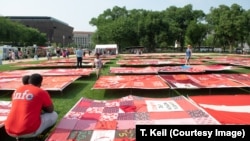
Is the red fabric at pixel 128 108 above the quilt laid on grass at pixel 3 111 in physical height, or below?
above

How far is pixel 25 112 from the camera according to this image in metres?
5.59

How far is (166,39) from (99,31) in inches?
731

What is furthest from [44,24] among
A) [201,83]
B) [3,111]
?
[3,111]

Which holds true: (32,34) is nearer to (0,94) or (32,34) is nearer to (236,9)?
(236,9)

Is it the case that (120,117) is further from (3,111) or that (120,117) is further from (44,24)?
(44,24)

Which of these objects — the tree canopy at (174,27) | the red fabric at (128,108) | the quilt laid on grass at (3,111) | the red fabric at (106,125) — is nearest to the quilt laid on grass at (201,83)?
the red fabric at (128,108)

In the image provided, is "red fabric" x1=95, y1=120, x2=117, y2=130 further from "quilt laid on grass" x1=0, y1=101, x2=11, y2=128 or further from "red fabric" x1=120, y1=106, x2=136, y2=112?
"quilt laid on grass" x1=0, y1=101, x2=11, y2=128

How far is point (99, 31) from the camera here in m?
86.1

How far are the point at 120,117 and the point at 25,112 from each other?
2455 millimetres

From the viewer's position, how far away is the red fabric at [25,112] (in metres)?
5.58

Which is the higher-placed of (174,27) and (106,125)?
(174,27)

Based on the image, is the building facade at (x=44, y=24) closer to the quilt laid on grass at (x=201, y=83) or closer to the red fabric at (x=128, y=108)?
the quilt laid on grass at (x=201, y=83)

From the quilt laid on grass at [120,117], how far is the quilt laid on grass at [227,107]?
10.7 inches

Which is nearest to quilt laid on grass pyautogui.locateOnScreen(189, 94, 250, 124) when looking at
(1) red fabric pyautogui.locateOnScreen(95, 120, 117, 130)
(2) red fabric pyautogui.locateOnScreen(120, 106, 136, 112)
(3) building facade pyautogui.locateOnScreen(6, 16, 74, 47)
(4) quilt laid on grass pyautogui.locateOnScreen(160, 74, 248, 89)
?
(2) red fabric pyautogui.locateOnScreen(120, 106, 136, 112)
